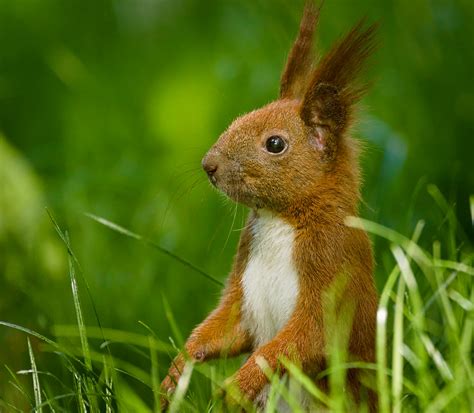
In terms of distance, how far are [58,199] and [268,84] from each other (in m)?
1.16

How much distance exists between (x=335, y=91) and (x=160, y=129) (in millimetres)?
2853

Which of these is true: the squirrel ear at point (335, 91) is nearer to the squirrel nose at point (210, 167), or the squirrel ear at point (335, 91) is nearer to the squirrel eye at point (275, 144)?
the squirrel eye at point (275, 144)

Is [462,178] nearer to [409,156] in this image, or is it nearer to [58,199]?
[409,156]

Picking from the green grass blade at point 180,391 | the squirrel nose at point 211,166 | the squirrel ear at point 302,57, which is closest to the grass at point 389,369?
the green grass blade at point 180,391

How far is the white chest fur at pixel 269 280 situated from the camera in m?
2.99

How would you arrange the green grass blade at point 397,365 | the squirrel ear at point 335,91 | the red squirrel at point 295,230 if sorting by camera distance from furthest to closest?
the squirrel ear at point 335,91
the red squirrel at point 295,230
the green grass blade at point 397,365

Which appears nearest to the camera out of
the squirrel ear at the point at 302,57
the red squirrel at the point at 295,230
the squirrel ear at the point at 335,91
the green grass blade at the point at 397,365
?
the green grass blade at the point at 397,365

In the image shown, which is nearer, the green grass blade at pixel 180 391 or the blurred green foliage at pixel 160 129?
the green grass blade at pixel 180 391

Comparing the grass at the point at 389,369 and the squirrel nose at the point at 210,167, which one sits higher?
the squirrel nose at the point at 210,167

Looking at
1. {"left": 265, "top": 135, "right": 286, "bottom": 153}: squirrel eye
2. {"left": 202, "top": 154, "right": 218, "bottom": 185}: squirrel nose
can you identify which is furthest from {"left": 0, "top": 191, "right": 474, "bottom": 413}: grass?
{"left": 202, "top": 154, "right": 218, "bottom": 185}: squirrel nose

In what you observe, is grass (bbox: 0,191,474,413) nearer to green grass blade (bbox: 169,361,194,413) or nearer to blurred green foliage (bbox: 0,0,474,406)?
green grass blade (bbox: 169,361,194,413)

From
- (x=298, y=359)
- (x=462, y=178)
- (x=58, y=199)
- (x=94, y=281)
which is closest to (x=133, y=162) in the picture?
(x=58, y=199)

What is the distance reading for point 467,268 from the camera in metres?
2.77

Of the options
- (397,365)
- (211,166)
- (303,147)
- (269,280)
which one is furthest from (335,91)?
(397,365)
